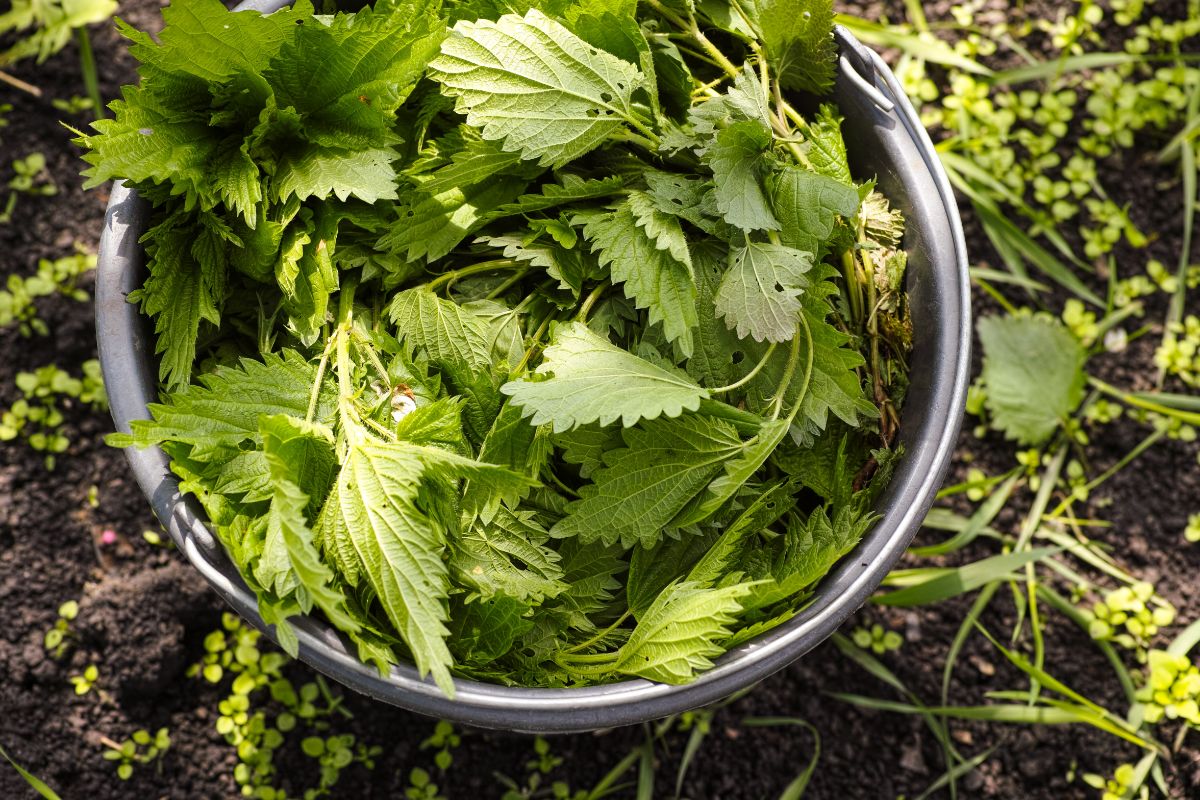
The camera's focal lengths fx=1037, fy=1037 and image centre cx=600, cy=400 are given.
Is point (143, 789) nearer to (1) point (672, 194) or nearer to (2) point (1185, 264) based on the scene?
(1) point (672, 194)

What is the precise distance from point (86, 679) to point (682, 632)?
1037 mm

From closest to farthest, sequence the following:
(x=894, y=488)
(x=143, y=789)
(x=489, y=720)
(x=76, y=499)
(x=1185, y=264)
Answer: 1. (x=489, y=720)
2. (x=894, y=488)
3. (x=143, y=789)
4. (x=76, y=499)
5. (x=1185, y=264)

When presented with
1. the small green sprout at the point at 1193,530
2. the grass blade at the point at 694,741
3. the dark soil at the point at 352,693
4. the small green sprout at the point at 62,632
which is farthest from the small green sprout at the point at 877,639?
the small green sprout at the point at 62,632

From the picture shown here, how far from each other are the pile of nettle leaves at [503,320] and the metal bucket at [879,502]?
0.10ft

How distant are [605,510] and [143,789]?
0.96 metres

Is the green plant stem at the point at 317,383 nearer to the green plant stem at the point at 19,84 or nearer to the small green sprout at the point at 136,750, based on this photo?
the small green sprout at the point at 136,750

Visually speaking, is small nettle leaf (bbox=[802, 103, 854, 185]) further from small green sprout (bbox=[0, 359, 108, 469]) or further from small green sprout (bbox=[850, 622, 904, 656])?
small green sprout (bbox=[0, 359, 108, 469])

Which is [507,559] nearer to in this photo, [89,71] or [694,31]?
[694,31]

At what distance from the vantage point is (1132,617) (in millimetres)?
1703

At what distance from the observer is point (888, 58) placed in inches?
74.3

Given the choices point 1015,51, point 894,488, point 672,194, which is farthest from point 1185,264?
point 672,194

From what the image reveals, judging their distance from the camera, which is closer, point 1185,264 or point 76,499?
point 76,499

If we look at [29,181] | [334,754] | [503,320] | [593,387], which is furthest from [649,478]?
[29,181]

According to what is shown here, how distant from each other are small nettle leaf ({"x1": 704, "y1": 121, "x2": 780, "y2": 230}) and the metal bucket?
9.0 inches
